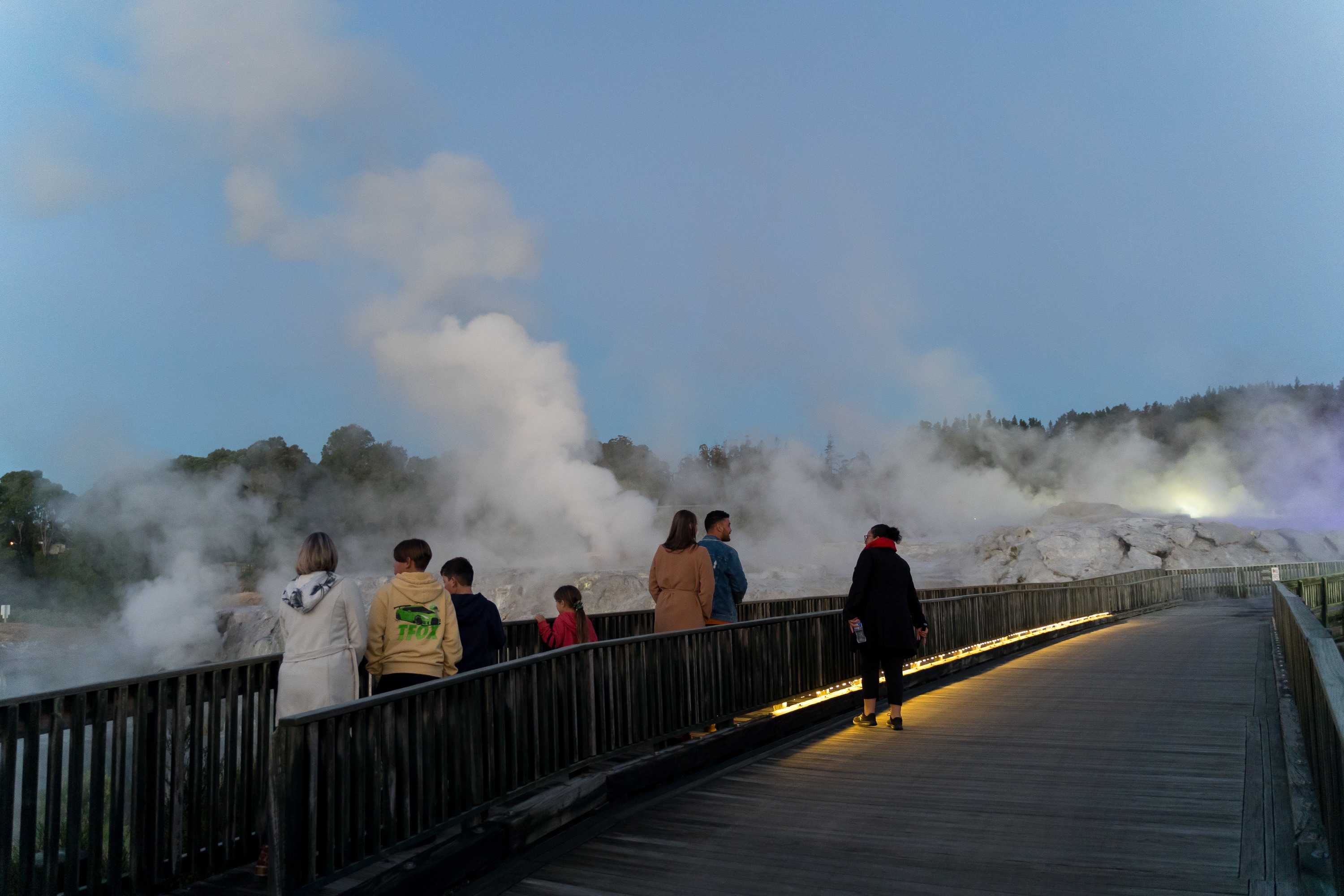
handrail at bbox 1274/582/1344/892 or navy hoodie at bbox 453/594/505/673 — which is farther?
navy hoodie at bbox 453/594/505/673

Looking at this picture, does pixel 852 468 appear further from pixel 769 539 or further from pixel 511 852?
pixel 511 852

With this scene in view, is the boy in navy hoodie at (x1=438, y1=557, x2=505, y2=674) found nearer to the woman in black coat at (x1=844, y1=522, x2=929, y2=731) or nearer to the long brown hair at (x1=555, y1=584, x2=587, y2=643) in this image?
the long brown hair at (x1=555, y1=584, x2=587, y2=643)

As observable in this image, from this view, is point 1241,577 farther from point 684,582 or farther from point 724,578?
point 684,582

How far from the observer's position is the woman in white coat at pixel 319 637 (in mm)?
5055

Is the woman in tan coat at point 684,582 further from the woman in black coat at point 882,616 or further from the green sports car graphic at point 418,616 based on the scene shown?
the green sports car graphic at point 418,616

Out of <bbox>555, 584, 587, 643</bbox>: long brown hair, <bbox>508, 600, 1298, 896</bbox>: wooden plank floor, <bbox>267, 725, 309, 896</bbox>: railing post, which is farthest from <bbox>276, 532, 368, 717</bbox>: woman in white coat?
<bbox>555, 584, 587, 643</bbox>: long brown hair

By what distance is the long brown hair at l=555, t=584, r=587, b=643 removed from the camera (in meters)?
8.21

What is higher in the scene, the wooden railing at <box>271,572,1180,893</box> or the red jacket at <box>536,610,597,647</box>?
the red jacket at <box>536,610,597,647</box>

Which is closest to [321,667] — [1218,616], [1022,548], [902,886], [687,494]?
[902,886]

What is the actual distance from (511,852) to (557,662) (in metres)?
1.28

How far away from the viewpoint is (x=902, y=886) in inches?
181

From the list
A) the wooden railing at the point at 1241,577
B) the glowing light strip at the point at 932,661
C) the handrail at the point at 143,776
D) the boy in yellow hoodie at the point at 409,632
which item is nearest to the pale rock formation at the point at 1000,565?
the wooden railing at the point at 1241,577

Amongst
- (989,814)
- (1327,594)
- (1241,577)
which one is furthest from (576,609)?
(1241,577)

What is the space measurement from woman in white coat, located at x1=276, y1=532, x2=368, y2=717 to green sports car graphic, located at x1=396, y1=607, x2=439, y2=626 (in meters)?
0.43
